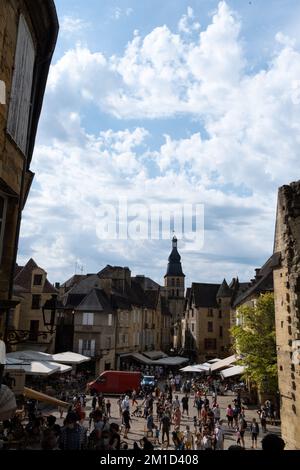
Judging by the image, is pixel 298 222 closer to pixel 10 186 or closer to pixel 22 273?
pixel 10 186

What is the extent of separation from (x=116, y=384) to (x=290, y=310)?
778 inches

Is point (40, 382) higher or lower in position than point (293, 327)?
lower

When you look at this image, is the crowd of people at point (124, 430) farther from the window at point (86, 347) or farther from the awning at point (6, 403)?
the window at point (86, 347)

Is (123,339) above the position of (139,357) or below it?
above

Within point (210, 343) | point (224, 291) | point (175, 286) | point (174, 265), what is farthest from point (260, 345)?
point (174, 265)

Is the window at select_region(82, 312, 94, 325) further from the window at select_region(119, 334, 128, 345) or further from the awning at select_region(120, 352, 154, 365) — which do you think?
the awning at select_region(120, 352, 154, 365)

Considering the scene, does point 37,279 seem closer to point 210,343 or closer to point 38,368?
point 38,368

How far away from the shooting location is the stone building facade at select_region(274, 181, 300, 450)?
12.3m

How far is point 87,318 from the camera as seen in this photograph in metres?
39.7

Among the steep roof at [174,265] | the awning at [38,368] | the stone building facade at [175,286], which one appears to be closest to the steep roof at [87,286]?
the awning at [38,368]

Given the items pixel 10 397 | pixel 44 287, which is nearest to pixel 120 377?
pixel 44 287

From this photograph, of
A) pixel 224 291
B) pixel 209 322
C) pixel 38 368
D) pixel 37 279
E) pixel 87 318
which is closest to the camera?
pixel 38 368

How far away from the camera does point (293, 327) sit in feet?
41.0
